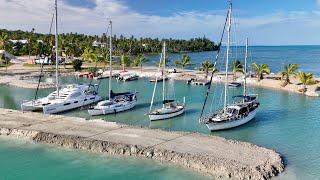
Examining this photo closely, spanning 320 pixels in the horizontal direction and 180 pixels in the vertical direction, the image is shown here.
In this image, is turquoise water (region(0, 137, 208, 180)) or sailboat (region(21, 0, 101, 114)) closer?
turquoise water (region(0, 137, 208, 180))

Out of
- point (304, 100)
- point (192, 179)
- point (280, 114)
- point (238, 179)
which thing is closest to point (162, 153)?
point (192, 179)

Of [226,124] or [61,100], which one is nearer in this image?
[226,124]

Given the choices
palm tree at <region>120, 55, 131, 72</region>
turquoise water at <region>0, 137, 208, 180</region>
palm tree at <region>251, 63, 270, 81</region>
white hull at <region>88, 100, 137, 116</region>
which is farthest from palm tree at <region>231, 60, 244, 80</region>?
turquoise water at <region>0, 137, 208, 180</region>

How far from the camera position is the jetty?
35.1 meters

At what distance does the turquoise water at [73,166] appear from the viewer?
1374 inches

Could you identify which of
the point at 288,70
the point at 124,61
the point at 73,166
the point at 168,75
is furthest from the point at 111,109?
the point at 124,61

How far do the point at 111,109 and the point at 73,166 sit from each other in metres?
24.0

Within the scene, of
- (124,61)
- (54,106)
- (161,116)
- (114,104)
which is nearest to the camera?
(161,116)

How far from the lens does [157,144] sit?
41188 mm

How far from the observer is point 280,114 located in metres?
62.8

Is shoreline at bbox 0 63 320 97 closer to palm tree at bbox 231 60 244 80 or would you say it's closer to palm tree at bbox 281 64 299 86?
palm tree at bbox 281 64 299 86

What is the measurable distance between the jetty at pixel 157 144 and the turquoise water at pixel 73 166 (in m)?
1.24

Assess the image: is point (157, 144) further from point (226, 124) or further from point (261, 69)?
point (261, 69)

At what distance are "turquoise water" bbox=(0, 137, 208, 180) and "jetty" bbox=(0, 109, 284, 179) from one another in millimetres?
1240
